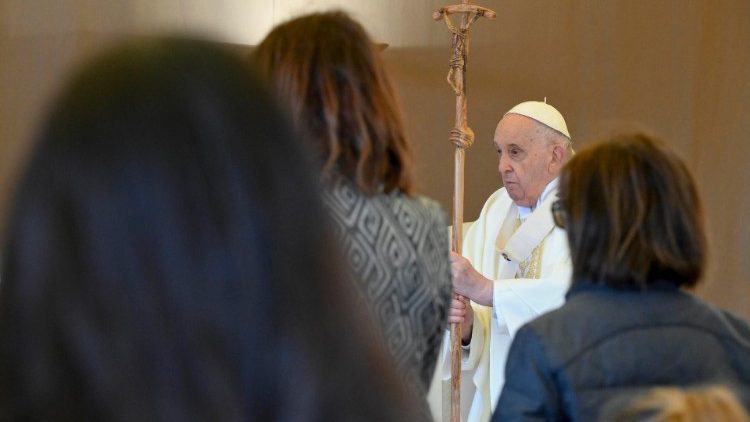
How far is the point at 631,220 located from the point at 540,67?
4020 millimetres

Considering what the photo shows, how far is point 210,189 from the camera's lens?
0.77m

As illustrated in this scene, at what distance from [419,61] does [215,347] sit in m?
5.04

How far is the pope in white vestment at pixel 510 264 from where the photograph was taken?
15.0 ft

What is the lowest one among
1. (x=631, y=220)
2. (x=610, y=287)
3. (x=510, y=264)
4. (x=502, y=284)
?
(x=510, y=264)

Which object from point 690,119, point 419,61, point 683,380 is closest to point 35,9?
point 419,61

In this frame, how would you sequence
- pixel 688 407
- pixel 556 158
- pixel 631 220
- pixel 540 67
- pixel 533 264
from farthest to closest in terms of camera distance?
pixel 540 67 → pixel 556 158 → pixel 533 264 → pixel 631 220 → pixel 688 407

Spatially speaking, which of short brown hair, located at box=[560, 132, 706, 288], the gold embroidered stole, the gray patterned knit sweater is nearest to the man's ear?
the gold embroidered stole

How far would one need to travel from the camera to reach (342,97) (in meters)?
1.83

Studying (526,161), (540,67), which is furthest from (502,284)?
(540,67)

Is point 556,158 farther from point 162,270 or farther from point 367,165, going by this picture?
point 162,270

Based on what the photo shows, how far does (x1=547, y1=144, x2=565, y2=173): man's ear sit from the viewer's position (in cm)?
503

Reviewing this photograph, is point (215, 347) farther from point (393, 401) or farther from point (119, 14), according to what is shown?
point (119, 14)

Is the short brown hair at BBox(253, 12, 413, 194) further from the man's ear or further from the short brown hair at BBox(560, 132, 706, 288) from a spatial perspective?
the man's ear

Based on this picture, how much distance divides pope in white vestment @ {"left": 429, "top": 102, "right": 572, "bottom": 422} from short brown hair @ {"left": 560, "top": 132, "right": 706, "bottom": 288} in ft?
7.05
